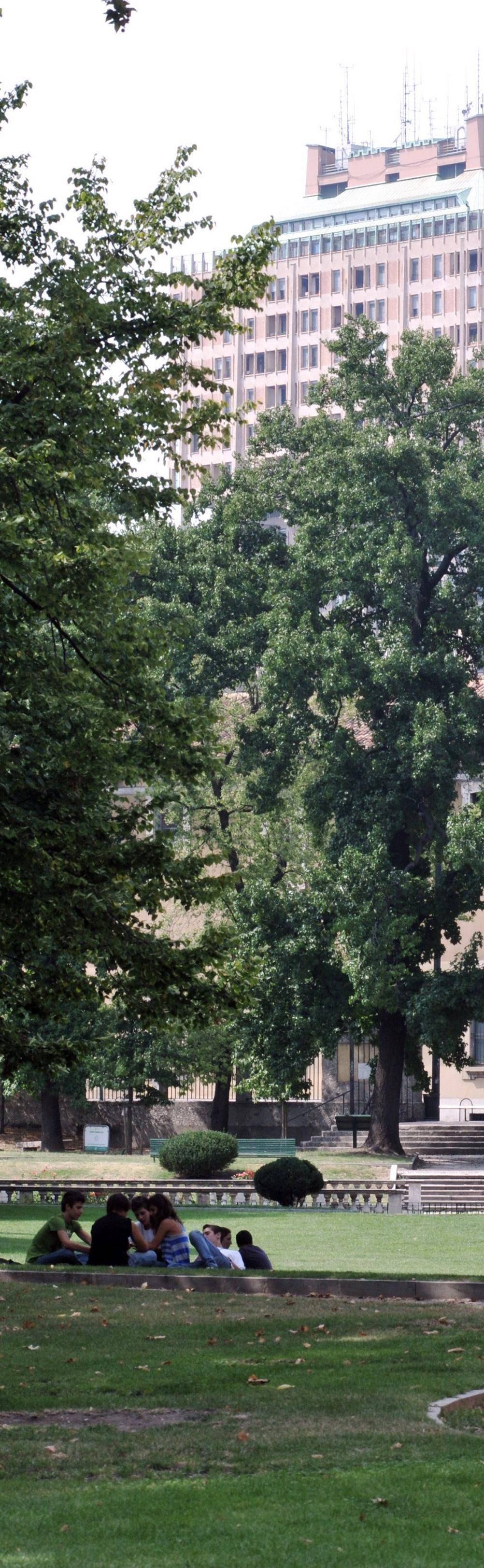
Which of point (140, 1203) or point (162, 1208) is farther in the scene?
point (140, 1203)

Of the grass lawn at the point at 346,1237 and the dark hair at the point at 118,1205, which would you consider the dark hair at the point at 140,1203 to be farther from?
the grass lawn at the point at 346,1237

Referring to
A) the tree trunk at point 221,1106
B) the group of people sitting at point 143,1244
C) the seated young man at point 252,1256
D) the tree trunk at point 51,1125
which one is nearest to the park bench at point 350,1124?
the tree trunk at point 221,1106

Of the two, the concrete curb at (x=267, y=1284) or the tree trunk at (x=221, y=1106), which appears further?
the tree trunk at (x=221, y=1106)

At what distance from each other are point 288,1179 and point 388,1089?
1068cm

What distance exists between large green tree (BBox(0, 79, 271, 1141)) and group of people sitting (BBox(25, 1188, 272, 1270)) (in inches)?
60.1

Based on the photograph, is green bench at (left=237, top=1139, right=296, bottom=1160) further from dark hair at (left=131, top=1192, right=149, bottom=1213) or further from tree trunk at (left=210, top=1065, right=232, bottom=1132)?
dark hair at (left=131, top=1192, right=149, bottom=1213)

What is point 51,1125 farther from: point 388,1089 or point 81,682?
point 81,682

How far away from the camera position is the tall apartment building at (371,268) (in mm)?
114250

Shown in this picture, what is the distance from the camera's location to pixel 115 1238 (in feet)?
53.3

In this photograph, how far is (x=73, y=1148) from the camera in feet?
161

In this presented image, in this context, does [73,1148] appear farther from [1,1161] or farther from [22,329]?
[22,329]

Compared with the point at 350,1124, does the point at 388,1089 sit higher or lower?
higher

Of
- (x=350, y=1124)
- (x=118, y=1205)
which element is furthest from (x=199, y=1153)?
(x=118, y=1205)

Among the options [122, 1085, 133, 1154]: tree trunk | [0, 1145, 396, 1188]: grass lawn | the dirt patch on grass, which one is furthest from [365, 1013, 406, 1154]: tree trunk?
the dirt patch on grass
